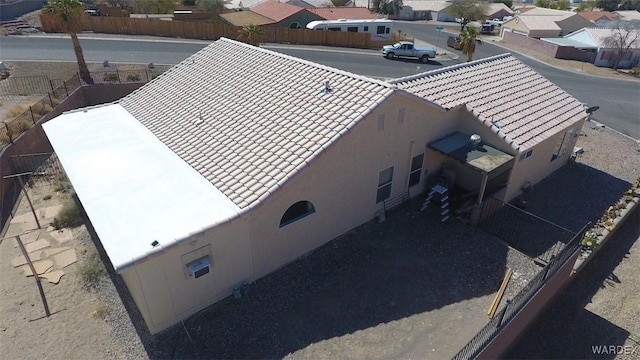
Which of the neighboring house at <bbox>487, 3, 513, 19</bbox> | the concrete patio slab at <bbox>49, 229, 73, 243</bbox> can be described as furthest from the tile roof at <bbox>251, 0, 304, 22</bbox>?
the neighboring house at <bbox>487, 3, 513, 19</bbox>

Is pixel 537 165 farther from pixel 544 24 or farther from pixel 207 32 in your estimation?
pixel 544 24

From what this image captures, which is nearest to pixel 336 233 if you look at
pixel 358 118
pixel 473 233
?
pixel 358 118

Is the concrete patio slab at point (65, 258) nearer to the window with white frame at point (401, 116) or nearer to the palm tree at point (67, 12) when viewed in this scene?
the window with white frame at point (401, 116)

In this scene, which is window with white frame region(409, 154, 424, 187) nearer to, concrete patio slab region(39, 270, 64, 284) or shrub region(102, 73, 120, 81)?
concrete patio slab region(39, 270, 64, 284)

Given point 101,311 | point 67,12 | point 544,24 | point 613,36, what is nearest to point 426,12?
point 544,24

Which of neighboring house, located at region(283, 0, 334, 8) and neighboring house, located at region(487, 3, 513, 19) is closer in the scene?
neighboring house, located at region(283, 0, 334, 8)

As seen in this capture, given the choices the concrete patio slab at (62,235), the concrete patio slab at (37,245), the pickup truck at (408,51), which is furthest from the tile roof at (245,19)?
the concrete patio slab at (37,245)
